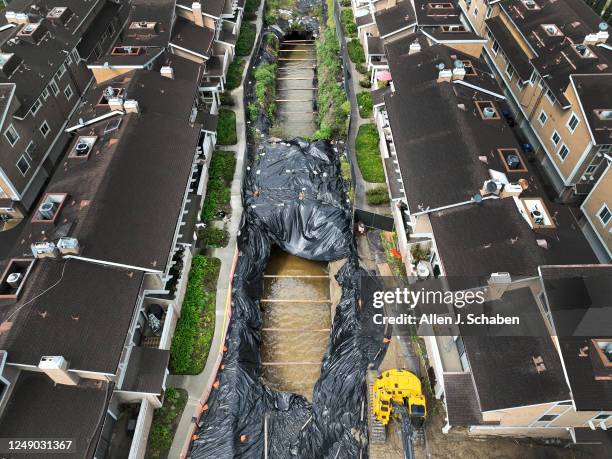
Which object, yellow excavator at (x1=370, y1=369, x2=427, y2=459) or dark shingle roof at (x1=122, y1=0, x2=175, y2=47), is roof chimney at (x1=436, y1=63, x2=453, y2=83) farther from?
dark shingle roof at (x1=122, y1=0, x2=175, y2=47)

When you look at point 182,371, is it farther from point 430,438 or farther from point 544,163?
point 544,163

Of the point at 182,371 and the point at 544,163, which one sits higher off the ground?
the point at 544,163

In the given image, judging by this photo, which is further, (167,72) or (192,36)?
(192,36)

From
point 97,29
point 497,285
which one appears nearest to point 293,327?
point 497,285

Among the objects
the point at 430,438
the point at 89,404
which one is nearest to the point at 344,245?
the point at 430,438

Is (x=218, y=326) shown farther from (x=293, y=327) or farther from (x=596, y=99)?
(x=596, y=99)

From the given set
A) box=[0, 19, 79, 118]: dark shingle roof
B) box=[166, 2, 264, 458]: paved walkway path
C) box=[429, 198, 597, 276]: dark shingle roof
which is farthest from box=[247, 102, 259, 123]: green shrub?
box=[429, 198, 597, 276]: dark shingle roof
